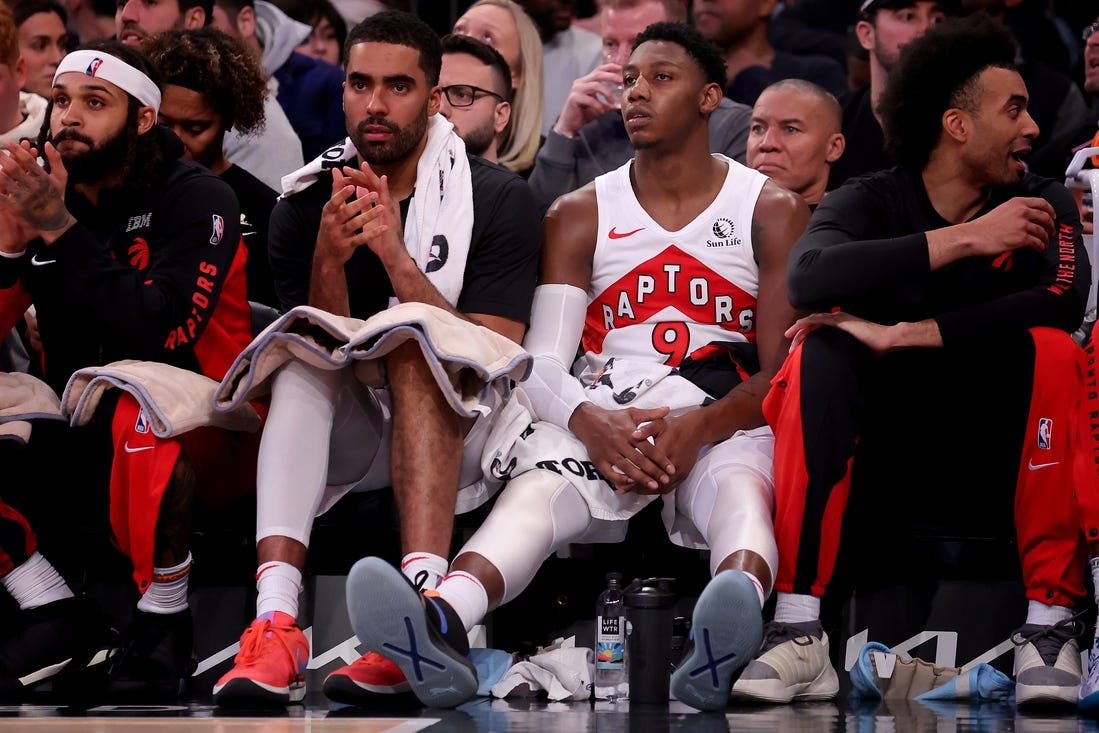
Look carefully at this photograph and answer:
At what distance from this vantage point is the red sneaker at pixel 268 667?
307cm

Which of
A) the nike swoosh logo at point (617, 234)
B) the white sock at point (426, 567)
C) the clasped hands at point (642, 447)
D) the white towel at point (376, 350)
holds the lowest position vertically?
the white sock at point (426, 567)

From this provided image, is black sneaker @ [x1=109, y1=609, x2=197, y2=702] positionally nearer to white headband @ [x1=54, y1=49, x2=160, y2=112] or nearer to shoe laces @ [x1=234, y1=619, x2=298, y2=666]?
shoe laces @ [x1=234, y1=619, x2=298, y2=666]

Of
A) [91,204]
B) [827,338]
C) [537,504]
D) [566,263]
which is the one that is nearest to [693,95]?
[566,263]

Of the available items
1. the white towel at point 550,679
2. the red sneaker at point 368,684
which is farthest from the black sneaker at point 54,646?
the white towel at point 550,679

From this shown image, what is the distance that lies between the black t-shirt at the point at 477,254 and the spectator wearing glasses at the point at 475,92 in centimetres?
98

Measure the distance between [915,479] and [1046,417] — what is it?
16.8 inches

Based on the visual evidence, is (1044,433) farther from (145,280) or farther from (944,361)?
(145,280)

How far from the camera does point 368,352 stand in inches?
134

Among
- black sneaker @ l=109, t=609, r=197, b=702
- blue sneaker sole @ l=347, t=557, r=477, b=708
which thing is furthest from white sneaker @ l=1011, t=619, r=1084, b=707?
Result: black sneaker @ l=109, t=609, r=197, b=702

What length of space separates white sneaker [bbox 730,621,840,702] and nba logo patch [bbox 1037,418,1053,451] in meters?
0.67

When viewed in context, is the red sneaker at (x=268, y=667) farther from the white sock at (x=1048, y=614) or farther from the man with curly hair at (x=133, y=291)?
the white sock at (x=1048, y=614)

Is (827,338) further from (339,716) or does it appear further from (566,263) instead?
(339,716)

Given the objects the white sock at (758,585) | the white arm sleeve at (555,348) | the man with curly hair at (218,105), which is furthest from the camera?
the man with curly hair at (218,105)

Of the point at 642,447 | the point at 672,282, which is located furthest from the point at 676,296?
the point at 642,447
